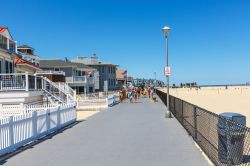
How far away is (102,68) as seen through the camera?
253 ft

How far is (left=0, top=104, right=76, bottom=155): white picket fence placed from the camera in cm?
858

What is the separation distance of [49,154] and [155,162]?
10.00 feet

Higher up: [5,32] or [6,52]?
[5,32]

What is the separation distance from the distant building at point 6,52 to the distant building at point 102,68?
45151 millimetres

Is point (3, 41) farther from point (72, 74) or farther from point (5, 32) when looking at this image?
point (72, 74)

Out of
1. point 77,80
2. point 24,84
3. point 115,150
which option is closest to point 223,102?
point 24,84

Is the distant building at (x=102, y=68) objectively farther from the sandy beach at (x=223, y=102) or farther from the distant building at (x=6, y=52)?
the distant building at (x=6, y=52)

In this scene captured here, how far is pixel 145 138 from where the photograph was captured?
11.0m

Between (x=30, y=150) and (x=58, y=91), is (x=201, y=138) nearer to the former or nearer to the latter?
(x=30, y=150)

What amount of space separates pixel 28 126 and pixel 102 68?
67108 mm

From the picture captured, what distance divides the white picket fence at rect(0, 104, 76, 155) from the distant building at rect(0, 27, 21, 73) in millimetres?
12202

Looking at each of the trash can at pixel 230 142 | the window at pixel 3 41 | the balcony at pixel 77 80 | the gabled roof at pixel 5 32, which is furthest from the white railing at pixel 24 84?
the balcony at pixel 77 80

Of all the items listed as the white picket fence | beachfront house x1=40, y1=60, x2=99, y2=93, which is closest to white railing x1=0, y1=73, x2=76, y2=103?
the white picket fence

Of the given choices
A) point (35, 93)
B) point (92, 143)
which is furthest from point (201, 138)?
point (35, 93)
